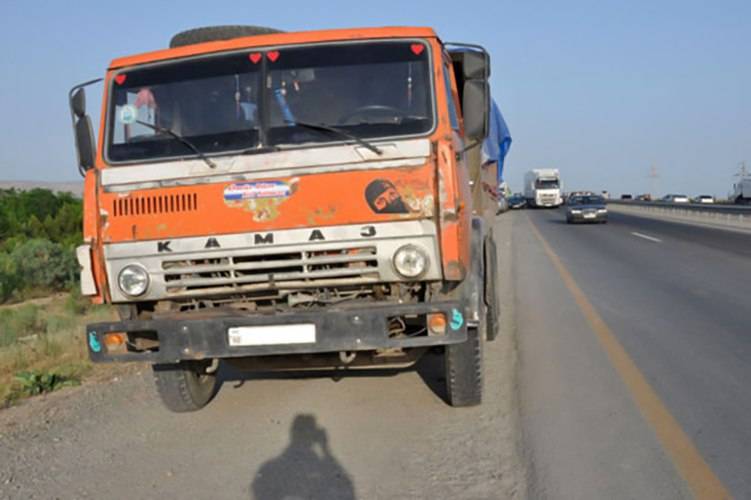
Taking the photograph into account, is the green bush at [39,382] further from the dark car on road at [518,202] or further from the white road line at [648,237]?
the dark car on road at [518,202]

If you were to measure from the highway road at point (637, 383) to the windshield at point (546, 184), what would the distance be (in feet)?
153

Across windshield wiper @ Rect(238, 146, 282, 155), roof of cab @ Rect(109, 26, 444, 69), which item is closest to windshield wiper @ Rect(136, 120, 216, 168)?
windshield wiper @ Rect(238, 146, 282, 155)

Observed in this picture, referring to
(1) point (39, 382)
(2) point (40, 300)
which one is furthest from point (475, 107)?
(2) point (40, 300)

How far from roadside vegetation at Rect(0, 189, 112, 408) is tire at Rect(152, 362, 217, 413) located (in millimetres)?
1908

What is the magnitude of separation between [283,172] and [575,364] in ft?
11.9

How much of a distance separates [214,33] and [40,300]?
16.3m

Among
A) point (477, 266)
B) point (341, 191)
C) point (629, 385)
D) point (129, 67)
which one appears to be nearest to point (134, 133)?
point (129, 67)

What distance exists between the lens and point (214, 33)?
22.5ft

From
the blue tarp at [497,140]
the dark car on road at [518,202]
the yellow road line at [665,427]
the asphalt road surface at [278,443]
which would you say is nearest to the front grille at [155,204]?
the asphalt road surface at [278,443]

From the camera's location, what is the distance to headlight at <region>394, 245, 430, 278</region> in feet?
15.7

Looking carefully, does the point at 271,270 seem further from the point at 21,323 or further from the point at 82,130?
the point at 21,323

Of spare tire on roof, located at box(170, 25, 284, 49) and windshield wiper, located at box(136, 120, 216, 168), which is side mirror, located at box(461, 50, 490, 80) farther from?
spare tire on roof, located at box(170, 25, 284, 49)

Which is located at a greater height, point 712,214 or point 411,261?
point 411,261

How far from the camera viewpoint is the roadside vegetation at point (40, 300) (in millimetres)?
8094
